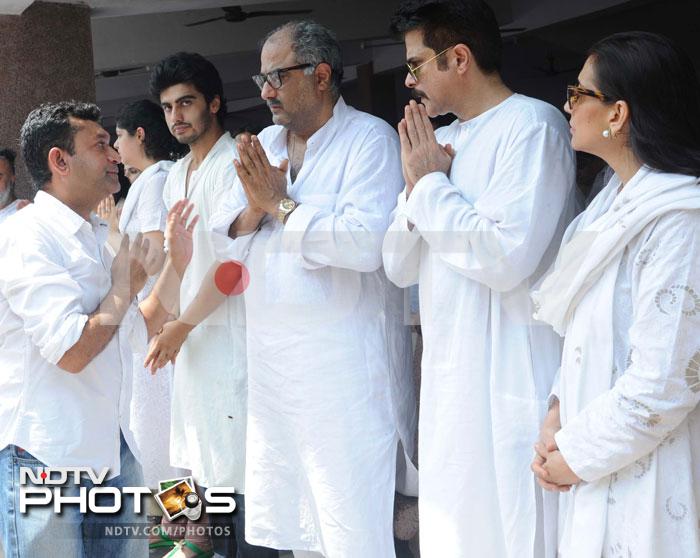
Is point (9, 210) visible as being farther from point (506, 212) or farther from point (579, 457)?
point (579, 457)

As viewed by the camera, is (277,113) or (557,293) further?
(277,113)

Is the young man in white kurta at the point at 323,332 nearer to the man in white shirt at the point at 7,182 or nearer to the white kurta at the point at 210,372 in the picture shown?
the white kurta at the point at 210,372

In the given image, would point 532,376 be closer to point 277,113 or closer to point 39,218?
point 277,113

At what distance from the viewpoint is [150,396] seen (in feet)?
11.1

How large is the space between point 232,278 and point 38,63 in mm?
1399

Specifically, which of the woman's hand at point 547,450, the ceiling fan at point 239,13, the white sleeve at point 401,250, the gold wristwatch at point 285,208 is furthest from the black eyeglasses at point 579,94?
the ceiling fan at point 239,13

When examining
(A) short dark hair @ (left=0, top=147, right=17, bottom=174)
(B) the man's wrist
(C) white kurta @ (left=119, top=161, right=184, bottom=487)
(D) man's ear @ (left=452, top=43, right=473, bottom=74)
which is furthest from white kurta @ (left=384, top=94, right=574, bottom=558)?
(A) short dark hair @ (left=0, top=147, right=17, bottom=174)

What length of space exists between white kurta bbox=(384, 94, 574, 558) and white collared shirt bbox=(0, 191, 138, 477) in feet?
2.44

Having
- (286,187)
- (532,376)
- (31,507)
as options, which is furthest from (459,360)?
(31,507)

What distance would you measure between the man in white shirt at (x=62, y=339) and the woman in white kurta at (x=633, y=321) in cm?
101

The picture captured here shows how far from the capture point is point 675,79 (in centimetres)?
188

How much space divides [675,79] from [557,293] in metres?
0.46

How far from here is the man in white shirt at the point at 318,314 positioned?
255cm

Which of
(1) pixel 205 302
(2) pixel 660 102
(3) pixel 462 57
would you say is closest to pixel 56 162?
(1) pixel 205 302
